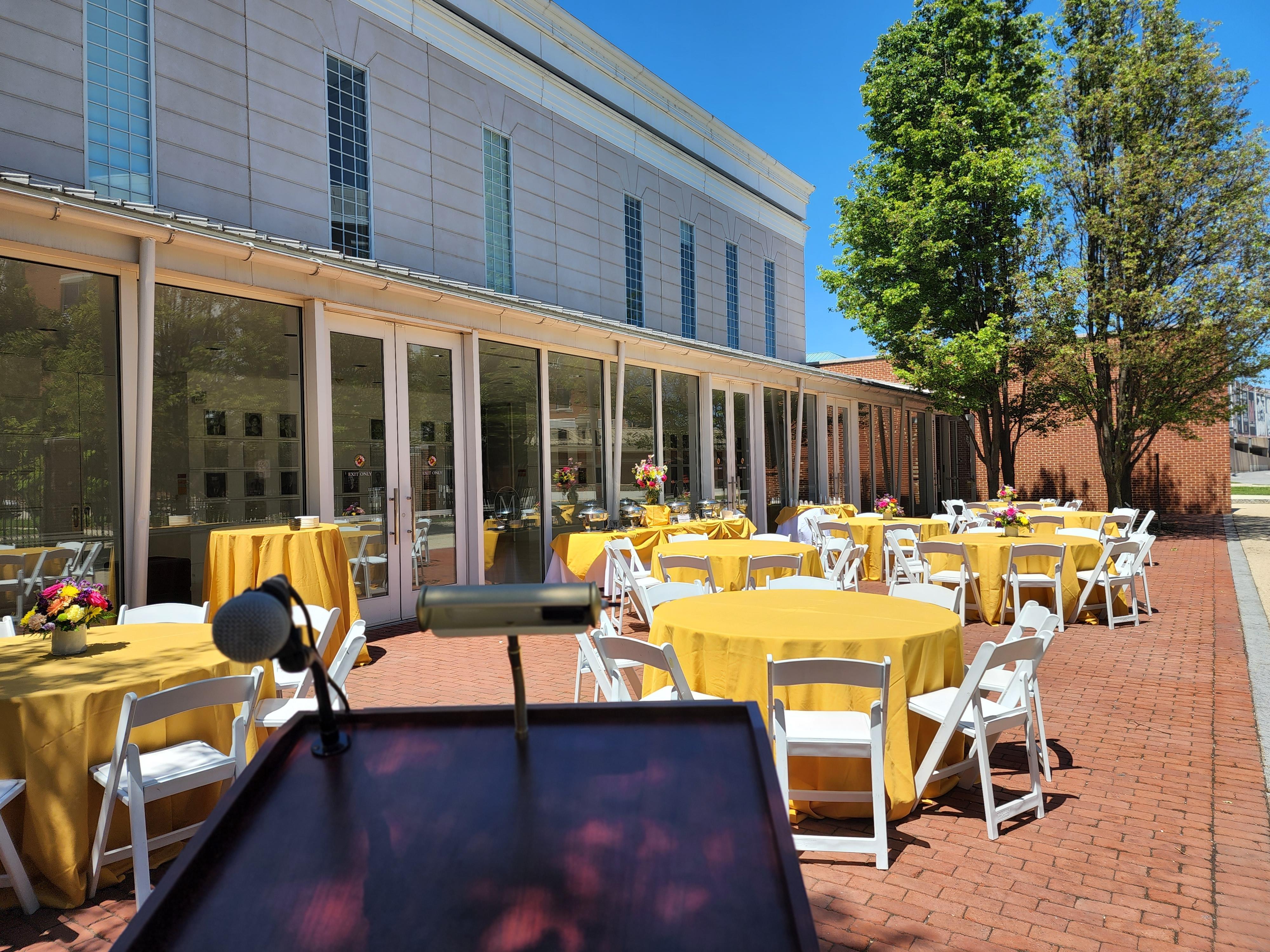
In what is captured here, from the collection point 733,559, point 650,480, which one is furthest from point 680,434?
point 733,559

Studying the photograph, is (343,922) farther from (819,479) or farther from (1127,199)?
(1127,199)

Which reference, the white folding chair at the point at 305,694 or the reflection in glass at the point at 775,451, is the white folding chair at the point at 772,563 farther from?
the reflection in glass at the point at 775,451

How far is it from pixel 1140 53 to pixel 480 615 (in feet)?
66.8

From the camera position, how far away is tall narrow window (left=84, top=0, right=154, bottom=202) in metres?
7.82

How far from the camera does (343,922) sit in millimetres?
1195

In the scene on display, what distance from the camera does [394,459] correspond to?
8.25 meters

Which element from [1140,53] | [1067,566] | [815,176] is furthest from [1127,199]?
[1067,566]

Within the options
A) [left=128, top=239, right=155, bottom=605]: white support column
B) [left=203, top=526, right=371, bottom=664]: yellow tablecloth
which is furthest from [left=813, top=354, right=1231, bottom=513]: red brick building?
[left=128, top=239, right=155, bottom=605]: white support column

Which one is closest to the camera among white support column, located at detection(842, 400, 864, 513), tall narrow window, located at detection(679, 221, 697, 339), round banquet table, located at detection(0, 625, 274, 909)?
round banquet table, located at detection(0, 625, 274, 909)

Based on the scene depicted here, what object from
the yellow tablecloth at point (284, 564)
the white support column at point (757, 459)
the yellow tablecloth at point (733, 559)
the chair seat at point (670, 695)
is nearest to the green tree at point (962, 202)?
the white support column at point (757, 459)

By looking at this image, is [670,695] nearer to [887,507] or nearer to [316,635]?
[316,635]

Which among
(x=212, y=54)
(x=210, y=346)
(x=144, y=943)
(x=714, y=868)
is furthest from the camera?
(x=212, y=54)

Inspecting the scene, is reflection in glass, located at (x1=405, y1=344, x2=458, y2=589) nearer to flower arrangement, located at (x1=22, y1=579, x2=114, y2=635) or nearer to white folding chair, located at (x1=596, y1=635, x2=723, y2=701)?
flower arrangement, located at (x1=22, y1=579, x2=114, y2=635)

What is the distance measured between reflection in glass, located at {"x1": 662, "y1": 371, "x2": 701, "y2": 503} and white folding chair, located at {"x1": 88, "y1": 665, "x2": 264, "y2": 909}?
29.9 feet
